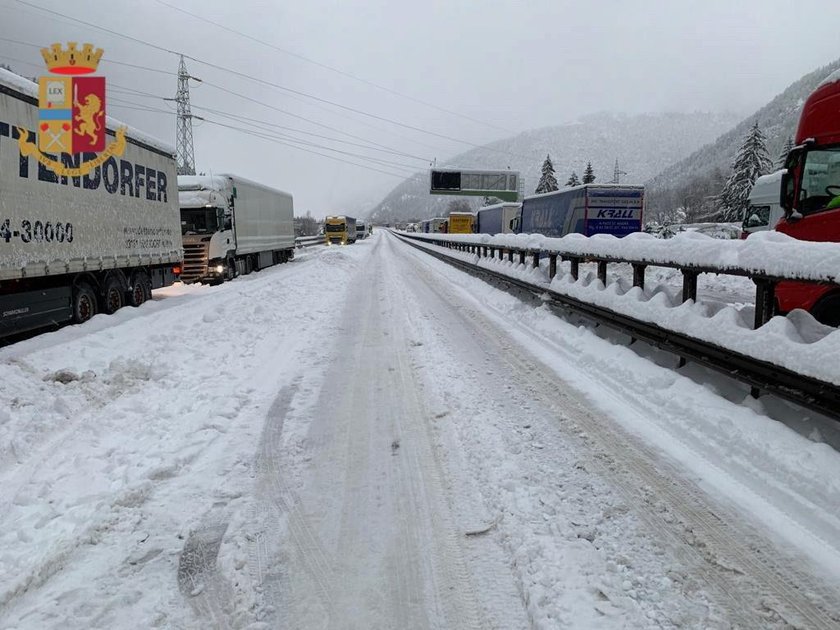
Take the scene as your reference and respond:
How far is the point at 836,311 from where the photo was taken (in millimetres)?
5258

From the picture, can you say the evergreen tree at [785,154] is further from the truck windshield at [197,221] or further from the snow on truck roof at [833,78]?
the truck windshield at [197,221]

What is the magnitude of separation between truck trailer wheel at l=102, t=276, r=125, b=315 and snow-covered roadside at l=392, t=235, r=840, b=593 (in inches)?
387

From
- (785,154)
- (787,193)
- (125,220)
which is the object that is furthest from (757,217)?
(125,220)

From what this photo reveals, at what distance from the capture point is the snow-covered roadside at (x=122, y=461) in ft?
8.20

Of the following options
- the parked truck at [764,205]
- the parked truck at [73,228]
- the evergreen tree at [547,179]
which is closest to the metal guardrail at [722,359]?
the parked truck at [73,228]

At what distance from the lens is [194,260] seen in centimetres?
1919

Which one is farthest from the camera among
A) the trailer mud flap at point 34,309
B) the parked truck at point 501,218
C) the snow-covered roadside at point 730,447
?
the parked truck at point 501,218

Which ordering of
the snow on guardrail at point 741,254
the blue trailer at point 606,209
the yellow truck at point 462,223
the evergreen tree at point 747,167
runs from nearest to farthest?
the snow on guardrail at point 741,254 → the blue trailer at point 606,209 → the evergreen tree at point 747,167 → the yellow truck at point 462,223

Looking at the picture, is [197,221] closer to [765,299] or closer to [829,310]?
[765,299]

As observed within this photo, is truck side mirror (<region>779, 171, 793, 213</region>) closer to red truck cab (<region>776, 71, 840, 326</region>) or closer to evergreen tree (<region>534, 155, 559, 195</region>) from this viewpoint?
red truck cab (<region>776, 71, 840, 326</region>)

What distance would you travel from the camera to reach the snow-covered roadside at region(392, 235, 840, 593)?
2.98 meters

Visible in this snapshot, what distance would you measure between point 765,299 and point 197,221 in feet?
62.6

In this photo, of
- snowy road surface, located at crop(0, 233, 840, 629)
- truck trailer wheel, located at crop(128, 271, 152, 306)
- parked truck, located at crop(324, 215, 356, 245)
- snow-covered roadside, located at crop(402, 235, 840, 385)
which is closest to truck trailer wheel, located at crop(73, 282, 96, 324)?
truck trailer wheel, located at crop(128, 271, 152, 306)

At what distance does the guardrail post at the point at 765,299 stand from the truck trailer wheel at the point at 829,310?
1188mm
